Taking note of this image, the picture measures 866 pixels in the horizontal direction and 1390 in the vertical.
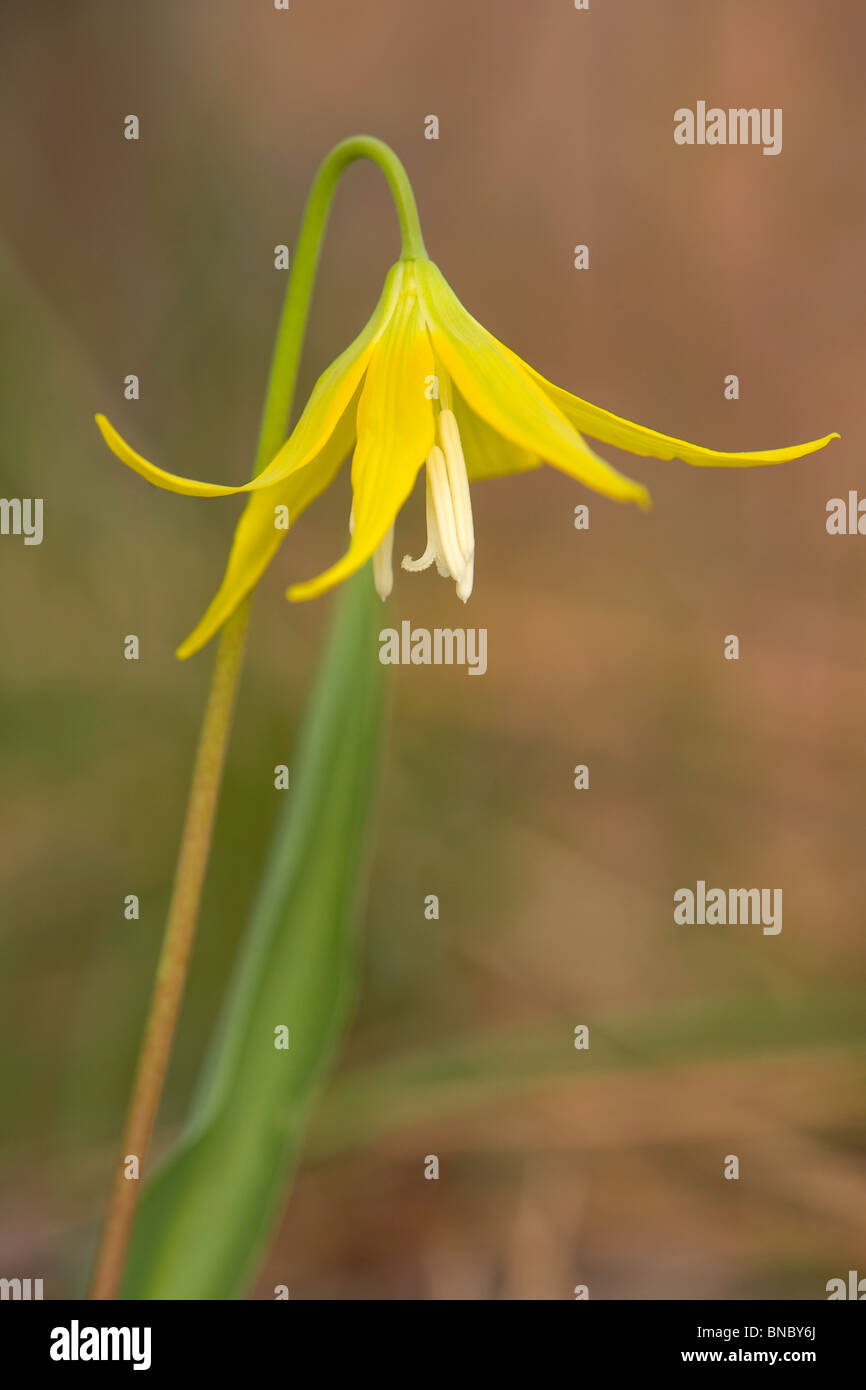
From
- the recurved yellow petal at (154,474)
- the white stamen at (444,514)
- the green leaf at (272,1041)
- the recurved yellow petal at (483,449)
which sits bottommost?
the green leaf at (272,1041)

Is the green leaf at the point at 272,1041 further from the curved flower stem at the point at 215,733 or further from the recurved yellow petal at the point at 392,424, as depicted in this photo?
the recurved yellow petal at the point at 392,424

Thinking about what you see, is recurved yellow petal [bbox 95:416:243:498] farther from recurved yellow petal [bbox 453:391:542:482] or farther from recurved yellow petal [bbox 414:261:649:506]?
recurved yellow petal [bbox 453:391:542:482]

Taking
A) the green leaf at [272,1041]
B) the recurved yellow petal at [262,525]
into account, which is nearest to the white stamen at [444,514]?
the recurved yellow petal at [262,525]

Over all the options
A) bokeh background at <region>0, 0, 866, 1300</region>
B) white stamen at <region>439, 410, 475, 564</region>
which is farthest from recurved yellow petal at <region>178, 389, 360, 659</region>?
bokeh background at <region>0, 0, 866, 1300</region>

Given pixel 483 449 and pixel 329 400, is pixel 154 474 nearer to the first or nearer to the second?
pixel 329 400

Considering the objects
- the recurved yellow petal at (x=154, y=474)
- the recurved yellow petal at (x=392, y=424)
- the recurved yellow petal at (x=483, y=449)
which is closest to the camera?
the recurved yellow petal at (x=154, y=474)

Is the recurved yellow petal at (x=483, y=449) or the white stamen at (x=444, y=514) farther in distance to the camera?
the recurved yellow petal at (x=483, y=449)

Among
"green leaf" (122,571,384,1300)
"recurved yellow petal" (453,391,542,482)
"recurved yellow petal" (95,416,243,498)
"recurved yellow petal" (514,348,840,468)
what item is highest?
"recurved yellow petal" (453,391,542,482)
